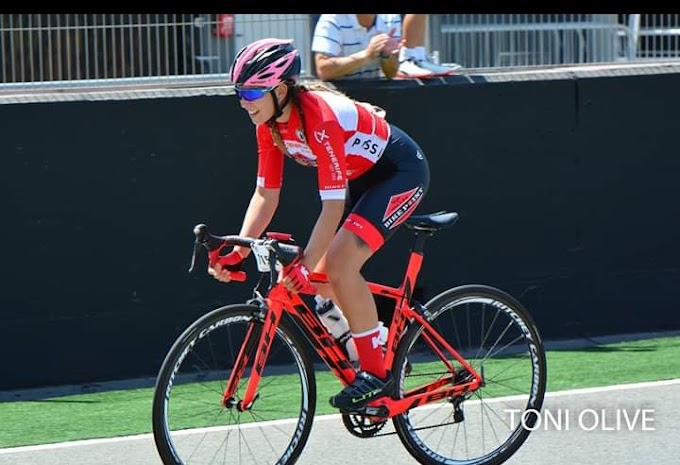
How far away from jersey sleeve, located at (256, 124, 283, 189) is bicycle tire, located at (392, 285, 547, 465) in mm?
906

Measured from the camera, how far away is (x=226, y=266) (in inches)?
237

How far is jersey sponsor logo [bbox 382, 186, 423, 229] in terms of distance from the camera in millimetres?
6230

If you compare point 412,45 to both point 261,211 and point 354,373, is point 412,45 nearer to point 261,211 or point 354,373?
point 261,211

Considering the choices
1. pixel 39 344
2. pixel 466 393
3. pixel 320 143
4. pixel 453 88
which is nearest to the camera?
pixel 320 143

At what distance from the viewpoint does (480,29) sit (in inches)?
396

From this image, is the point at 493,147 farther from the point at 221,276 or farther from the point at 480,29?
the point at 221,276

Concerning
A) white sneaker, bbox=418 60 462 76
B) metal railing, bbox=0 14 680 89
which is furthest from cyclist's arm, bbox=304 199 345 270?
white sneaker, bbox=418 60 462 76

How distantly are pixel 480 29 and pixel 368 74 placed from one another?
1.44 metres

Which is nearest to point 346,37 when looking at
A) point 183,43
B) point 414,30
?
point 414,30

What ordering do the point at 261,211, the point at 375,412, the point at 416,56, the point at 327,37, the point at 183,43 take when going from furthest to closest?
the point at 416,56, the point at 327,37, the point at 183,43, the point at 261,211, the point at 375,412

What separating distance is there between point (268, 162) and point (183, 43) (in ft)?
8.78

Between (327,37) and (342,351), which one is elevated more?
(327,37)

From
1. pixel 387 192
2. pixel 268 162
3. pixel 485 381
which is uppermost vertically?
pixel 268 162
